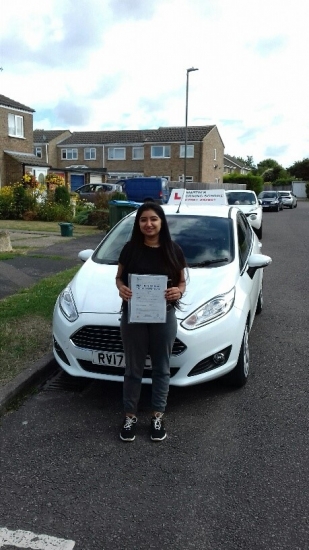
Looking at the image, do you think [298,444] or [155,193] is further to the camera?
[155,193]

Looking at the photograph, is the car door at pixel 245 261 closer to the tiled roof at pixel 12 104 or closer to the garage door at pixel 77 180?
the tiled roof at pixel 12 104

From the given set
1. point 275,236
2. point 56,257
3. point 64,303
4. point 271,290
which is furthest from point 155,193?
point 64,303

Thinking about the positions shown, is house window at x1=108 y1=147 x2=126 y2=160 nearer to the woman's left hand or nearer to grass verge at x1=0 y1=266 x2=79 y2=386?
grass verge at x1=0 y1=266 x2=79 y2=386

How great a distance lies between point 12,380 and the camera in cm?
426

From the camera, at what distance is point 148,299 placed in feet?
10.6

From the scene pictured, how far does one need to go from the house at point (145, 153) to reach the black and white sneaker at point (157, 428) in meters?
43.0

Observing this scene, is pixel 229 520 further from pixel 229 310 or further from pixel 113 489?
pixel 229 310

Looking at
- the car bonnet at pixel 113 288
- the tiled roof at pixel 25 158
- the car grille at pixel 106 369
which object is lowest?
the car grille at pixel 106 369

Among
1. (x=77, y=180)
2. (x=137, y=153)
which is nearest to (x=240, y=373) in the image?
(x=77, y=180)

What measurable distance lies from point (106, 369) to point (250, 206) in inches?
547

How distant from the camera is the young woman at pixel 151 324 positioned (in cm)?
328

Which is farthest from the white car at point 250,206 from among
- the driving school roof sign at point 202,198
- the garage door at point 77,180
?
the garage door at point 77,180

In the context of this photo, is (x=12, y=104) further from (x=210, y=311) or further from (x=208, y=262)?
(x=210, y=311)

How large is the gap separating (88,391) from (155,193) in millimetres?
19494
